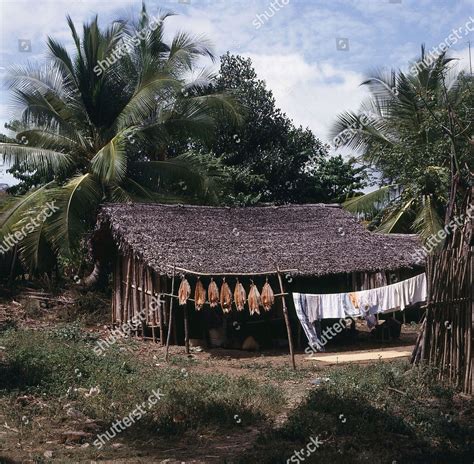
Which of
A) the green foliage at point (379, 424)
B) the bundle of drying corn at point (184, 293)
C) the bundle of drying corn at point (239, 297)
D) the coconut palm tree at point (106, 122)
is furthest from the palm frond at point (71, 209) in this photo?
the green foliage at point (379, 424)

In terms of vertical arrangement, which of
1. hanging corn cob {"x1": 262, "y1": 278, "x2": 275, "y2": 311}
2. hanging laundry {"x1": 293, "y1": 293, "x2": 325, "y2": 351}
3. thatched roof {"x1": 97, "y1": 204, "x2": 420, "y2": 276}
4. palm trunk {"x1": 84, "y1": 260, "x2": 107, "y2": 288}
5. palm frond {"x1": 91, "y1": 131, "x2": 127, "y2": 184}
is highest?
palm frond {"x1": 91, "y1": 131, "x2": 127, "y2": 184}

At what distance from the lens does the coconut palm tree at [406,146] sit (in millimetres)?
20594

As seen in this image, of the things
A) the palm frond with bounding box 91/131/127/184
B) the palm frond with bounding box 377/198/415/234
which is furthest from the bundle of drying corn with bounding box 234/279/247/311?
the palm frond with bounding box 377/198/415/234

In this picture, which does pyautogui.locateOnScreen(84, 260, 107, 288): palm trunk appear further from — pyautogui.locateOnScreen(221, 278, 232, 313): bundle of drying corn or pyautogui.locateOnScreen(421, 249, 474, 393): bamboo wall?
pyautogui.locateOnScreen(421, 249, 474, 393): bamboo wall

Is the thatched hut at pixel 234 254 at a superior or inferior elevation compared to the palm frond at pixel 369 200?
inferior

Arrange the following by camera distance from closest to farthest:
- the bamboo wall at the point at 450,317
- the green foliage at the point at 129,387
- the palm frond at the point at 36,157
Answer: the green foliage at the point at 129,387
the bamboo wall at the point at 450,317
the palm frond at the point at 36,157

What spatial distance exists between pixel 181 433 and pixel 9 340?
23.1ft

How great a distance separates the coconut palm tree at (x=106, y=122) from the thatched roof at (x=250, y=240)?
208cm

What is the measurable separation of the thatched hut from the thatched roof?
24mm

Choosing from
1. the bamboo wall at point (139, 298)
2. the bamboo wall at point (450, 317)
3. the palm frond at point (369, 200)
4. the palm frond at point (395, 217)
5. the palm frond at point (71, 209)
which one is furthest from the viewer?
the palm frond at point (369, 200)

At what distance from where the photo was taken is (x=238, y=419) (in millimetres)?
8906

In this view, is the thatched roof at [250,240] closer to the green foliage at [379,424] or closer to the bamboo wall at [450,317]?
the bamboo wall at [450,317]

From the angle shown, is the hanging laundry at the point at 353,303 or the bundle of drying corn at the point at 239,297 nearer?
the bundle of drying corn at the point at 239,297

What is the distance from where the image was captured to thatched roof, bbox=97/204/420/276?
630 inches
